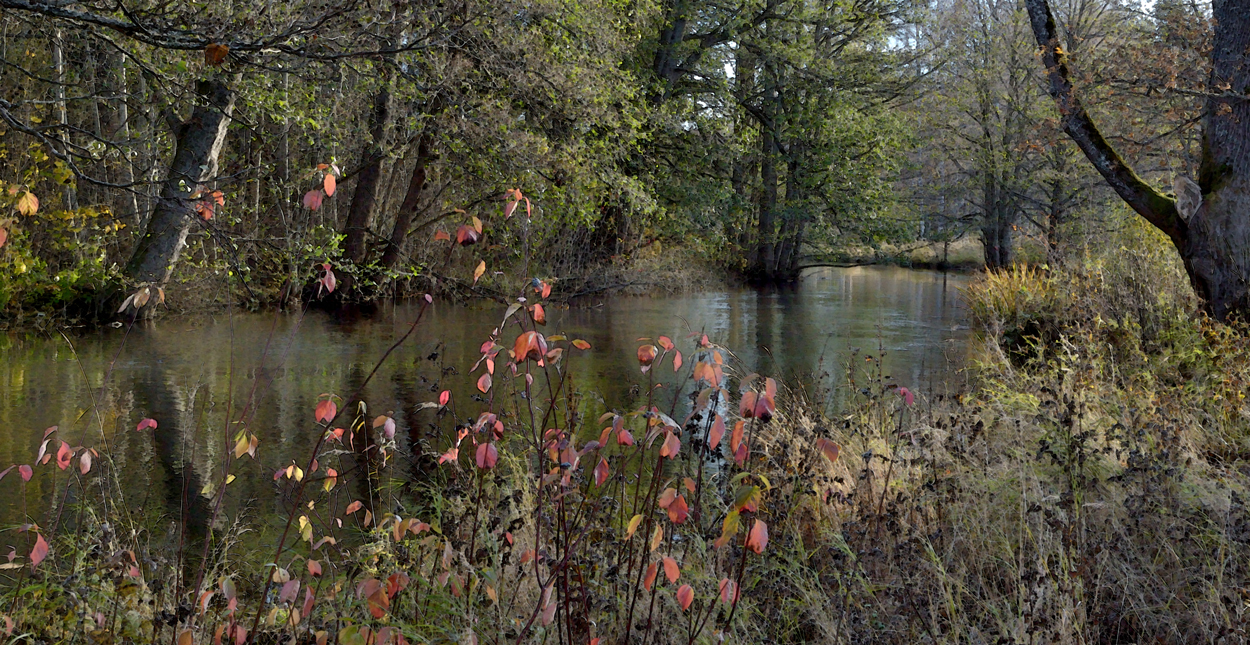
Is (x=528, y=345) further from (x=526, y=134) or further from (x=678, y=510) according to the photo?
(x=526, y=134)

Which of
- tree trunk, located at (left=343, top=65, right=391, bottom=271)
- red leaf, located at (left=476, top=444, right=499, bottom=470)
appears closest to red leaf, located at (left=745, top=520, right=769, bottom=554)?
red leaf, located at (left=476, top=444, right=499, bottom=470)

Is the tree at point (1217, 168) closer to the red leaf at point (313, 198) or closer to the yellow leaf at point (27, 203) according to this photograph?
the red leaf at point (313, 198)

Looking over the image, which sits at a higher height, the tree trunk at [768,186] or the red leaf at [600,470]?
the tree trunk at [768,186]

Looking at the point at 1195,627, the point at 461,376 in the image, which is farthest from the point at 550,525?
the point at 461,376

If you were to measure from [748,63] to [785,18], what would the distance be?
257 cm

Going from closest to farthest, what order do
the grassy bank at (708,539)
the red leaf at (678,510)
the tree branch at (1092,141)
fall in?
the red leaf at (678,510) → the grassy bank at (708,539) → the tree branch at (1092,141)

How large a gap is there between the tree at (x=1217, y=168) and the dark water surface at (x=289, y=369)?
91.2 inches

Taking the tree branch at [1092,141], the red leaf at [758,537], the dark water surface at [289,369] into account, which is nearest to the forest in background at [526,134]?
the tree branch at [1092,141]

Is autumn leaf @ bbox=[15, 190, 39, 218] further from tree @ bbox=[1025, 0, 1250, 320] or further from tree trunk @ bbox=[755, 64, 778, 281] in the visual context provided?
tree trunk @ bbox=[755, 64, 778, 281]

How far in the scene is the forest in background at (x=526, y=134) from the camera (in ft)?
21.7

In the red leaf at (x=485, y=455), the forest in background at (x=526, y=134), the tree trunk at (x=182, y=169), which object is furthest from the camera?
the tree trunk at (x=182, y=169)

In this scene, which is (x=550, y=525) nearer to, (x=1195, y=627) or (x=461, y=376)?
(x=1195, y=627)

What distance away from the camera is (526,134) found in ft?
42.8

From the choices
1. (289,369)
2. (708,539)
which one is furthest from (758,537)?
(289,369)
